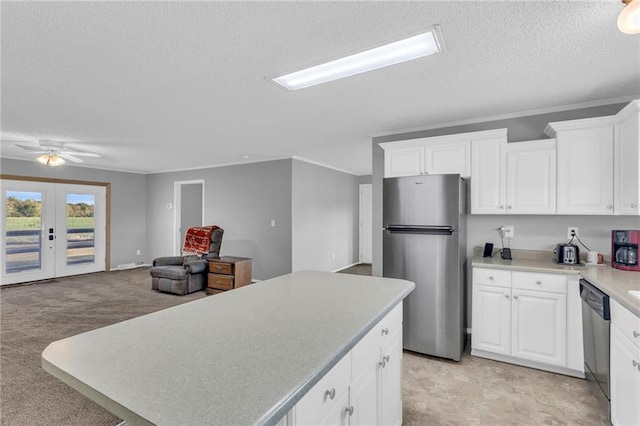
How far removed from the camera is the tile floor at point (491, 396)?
202cm

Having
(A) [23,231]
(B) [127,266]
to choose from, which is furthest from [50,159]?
(B) [127,266]

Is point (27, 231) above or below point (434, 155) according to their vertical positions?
below

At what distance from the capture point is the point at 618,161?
8.04 ft

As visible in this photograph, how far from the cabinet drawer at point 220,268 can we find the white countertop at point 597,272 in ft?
12.1

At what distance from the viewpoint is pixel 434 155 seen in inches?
122

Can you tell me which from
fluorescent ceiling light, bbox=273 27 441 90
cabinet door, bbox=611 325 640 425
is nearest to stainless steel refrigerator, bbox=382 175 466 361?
cabinet door, bbox=611 325 640 425

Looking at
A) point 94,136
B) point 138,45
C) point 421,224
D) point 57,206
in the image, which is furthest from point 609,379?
point 57,206

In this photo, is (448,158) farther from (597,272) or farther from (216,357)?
(216,357)

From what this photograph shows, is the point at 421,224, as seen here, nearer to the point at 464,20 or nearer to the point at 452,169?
the point at 452,169

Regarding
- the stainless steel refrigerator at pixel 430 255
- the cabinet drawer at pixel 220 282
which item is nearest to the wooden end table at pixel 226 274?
the cabinet drawer at pixel 220 282

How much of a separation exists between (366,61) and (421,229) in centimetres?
162

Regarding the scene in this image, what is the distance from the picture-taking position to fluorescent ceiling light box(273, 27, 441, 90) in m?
1.83

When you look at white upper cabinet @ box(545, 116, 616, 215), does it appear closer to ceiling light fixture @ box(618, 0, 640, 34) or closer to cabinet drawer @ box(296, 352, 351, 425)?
ceiling light fixture @ box(618, 0, 640, 34)

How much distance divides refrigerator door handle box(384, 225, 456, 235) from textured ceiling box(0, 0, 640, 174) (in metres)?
1.15
